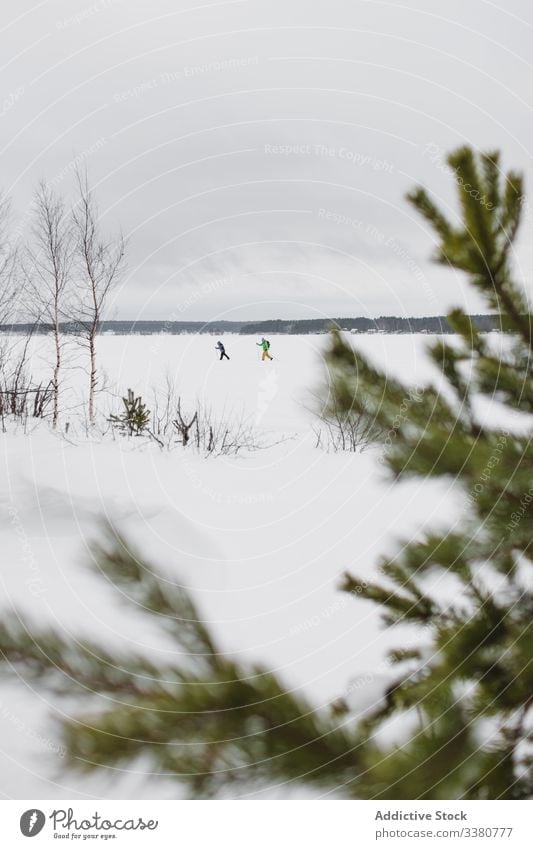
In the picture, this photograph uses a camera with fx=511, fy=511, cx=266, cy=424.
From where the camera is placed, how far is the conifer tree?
1.62 ft

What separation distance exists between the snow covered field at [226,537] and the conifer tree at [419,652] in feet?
0.13

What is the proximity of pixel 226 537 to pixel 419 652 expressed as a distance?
163 inches

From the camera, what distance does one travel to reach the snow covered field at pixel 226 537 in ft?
3.30

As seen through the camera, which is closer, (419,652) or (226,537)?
(419,652)

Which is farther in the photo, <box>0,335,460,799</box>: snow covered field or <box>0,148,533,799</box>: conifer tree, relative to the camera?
<box>0,335,460,799</box>: snow covered field

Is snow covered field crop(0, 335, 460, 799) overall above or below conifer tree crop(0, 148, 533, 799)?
below

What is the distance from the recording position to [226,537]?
4.84 metres

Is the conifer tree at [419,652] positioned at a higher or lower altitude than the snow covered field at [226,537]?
higher

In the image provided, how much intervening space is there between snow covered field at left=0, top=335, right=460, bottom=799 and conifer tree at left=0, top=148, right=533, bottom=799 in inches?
1.5

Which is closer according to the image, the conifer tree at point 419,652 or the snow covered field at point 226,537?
the conifer tree at point 419,652

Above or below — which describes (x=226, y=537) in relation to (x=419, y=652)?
below
